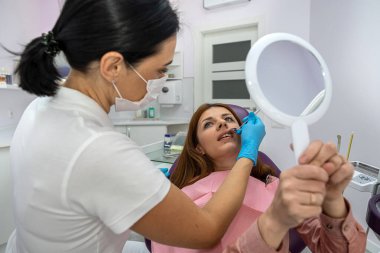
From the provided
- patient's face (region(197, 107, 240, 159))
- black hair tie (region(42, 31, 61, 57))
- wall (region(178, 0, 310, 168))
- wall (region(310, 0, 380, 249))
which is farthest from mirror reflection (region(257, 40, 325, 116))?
wall (region(178, 0, 310, 168))

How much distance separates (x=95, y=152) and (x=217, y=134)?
863mm

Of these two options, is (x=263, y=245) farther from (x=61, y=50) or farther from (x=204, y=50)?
(x=204, y=50)

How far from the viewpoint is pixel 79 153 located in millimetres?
565

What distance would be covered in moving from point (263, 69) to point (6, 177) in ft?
7.84

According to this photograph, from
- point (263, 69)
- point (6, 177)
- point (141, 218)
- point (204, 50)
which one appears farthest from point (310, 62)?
point (204, 50)

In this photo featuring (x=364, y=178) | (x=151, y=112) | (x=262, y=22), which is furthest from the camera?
(x=151, y=112)

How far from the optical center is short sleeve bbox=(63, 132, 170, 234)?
0.56 metres

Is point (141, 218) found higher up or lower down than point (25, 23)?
lower down

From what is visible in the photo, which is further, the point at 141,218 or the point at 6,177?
the point at 6,177

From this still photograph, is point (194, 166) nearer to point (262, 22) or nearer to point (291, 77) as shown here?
point (291, 77)

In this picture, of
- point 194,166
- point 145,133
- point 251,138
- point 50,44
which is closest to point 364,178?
point 251,138

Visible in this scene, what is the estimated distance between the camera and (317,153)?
47 centimetres

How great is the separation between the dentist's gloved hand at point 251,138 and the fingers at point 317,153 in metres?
0.48

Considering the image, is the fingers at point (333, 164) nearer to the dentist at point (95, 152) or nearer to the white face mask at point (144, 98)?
the dentist at point (95, 152)
